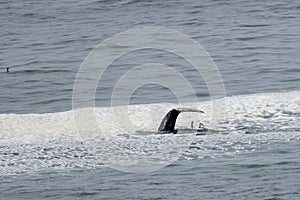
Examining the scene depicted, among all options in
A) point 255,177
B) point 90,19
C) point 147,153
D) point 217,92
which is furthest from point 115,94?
point 90,19

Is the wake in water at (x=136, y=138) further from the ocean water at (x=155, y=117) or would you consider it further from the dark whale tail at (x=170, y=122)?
the dark whale tail at (x=170, y=122)

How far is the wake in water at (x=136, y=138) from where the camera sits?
17906 mm

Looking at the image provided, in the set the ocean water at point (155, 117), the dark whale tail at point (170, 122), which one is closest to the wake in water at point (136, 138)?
the ocean water at point (155, 117)

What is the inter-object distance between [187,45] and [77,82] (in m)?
6.44

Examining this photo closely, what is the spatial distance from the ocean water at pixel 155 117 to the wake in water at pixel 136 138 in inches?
0.8

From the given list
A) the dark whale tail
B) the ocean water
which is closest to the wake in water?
the ocean water

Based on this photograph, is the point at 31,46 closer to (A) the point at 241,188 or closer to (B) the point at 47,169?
(B) the point at 47,169

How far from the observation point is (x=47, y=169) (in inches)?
686

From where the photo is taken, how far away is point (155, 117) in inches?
842

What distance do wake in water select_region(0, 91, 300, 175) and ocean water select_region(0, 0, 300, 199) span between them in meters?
0.02

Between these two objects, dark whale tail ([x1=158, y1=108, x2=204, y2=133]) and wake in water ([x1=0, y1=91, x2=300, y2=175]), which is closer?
wake in water ([x1=0, y1=91, x2=300, y2=175])

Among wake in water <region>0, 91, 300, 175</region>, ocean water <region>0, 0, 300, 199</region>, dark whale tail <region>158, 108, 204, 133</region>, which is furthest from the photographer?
dark whale tail <region>158, 108, 204, 133</region>

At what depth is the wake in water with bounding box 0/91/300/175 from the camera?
17.9 meters

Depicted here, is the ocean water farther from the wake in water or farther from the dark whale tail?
the dark whale tail
